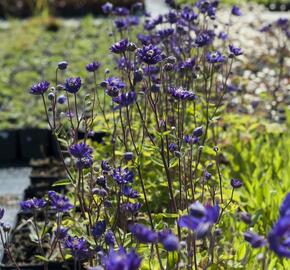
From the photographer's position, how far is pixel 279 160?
13.3ft

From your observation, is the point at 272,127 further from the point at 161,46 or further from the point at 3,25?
the point at 3,25

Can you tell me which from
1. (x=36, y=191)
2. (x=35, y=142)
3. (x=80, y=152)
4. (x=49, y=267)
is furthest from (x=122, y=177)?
(x=35, y=142)

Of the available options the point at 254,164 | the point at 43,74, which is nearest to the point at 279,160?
the point at 254,164

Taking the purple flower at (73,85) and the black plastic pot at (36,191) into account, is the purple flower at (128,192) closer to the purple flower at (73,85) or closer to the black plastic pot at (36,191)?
the purple flower at (73,85)

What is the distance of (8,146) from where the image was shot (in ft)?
17.3

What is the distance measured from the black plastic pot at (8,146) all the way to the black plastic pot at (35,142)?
0.24ft

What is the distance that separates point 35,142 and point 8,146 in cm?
19

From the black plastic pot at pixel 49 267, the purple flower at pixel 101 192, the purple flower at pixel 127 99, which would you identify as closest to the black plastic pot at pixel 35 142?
the black plastic pot at pixel 49 267

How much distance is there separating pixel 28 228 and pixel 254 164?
3.98ft

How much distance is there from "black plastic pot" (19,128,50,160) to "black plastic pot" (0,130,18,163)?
72 mm

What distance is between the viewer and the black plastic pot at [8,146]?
526cm

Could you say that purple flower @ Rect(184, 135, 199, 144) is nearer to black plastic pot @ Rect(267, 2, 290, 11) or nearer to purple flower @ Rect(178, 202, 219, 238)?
purple flower @ Rect(178, 202, 219, 238)

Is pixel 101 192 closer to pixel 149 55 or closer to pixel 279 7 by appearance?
pixel 149 55

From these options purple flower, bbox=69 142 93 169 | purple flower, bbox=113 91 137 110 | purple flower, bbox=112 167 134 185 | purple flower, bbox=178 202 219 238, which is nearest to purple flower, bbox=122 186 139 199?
purple flower, bbox=112 167 134 185
